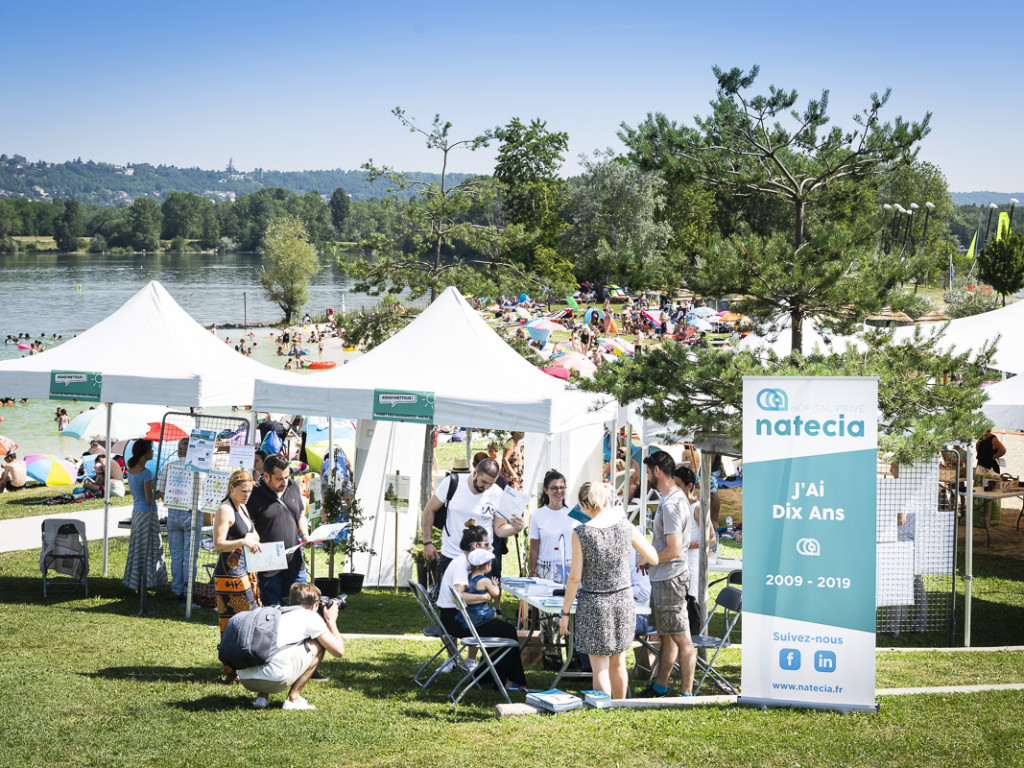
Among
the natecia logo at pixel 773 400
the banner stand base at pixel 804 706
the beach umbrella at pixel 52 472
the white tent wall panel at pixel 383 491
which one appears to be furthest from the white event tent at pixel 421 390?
the beach umbrella at pixel 52 472

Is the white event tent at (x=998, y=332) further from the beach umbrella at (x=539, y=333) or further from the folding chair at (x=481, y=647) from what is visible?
the beach umbrella at (x=539, y=333)

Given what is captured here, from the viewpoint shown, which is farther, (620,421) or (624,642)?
(620,421)

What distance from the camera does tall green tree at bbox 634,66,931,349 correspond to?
21.6ft

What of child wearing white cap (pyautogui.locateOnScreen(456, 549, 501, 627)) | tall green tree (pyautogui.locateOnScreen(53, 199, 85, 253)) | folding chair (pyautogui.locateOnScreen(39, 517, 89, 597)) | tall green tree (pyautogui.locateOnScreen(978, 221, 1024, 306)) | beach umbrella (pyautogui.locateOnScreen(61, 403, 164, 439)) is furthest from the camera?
tall green tree (pyautogui.locateOnScreen(53, 199, 85, 253))

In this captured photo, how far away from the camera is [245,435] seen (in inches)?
329

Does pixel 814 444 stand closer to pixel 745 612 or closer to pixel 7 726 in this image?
pixel 745 612

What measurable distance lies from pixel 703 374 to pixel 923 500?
Result: 97.8 inches

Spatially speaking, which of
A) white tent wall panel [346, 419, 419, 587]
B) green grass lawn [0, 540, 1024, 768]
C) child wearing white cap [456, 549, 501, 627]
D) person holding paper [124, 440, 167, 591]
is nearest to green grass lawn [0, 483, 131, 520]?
person holding paper [124, 440, 167, 591]

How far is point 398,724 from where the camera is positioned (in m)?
5.14

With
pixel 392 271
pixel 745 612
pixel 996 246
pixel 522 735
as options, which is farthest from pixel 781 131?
pixel 996 246

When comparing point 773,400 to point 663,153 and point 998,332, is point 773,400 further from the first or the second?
point 998,332

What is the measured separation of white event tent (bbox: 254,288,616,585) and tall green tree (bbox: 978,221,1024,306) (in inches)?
1898

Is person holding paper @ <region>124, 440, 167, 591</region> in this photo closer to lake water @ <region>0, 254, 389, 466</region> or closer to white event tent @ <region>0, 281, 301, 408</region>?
white event tent @ <region>0, 281, 301, 408</region>

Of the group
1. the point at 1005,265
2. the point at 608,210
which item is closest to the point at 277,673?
the point at 1005,265
